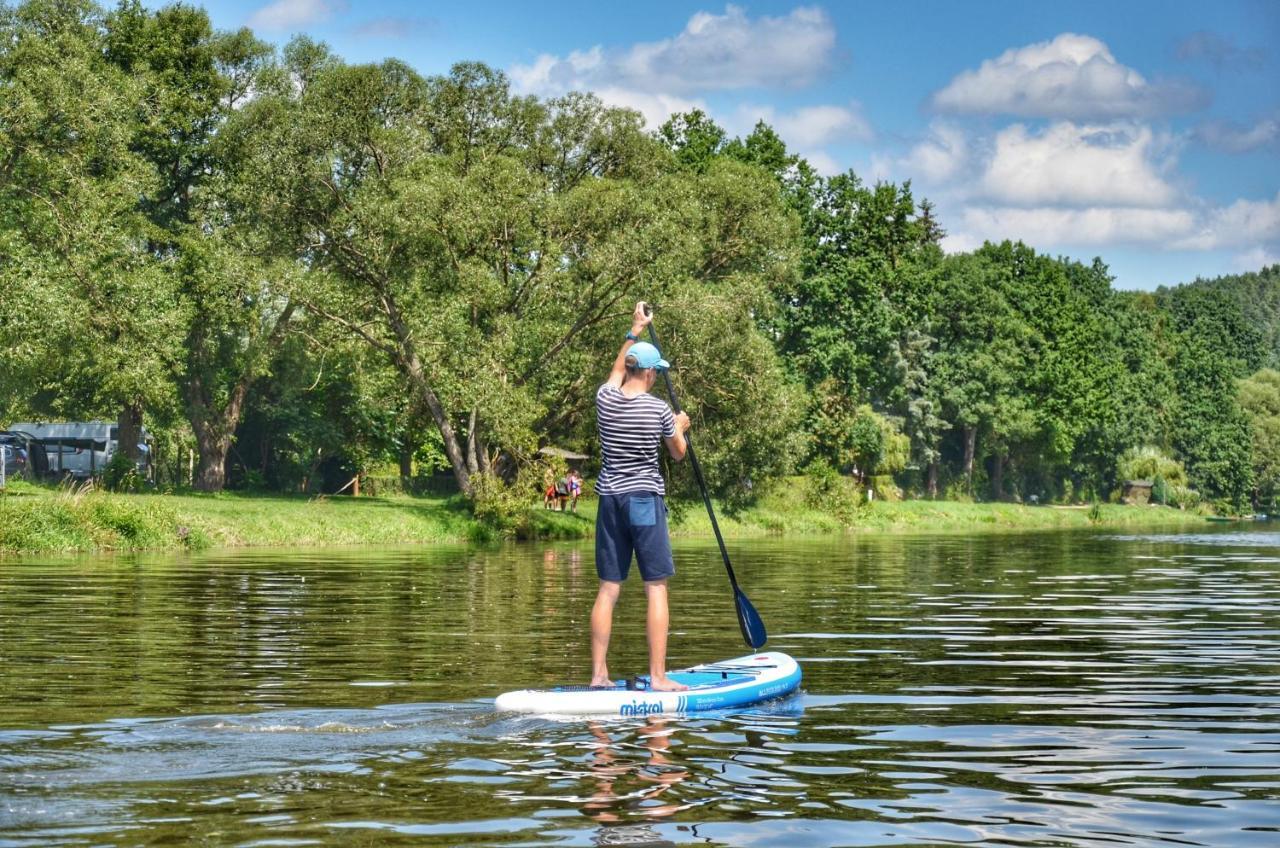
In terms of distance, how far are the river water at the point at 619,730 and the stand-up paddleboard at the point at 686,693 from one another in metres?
0.20

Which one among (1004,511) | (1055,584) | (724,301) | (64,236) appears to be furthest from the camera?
(1004,511)

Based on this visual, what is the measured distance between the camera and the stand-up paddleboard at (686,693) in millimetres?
10828

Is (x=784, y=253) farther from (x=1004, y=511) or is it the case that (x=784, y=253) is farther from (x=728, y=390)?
(x=1004, y=511)

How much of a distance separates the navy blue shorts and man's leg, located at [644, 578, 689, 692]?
107 mm

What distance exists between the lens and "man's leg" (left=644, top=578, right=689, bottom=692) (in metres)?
11.6

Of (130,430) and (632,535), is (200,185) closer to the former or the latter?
(130,430)

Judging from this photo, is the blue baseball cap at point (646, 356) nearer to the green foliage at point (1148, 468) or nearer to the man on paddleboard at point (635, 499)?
the man on paddleboard at point (635, 499)

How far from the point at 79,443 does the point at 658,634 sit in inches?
2754

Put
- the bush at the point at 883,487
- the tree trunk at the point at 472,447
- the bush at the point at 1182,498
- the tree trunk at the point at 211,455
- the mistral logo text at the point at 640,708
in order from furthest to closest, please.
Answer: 1. the bush at the point at 1182,498
2. the bush at the point at 883,487
3. the tree trunk at the point at 211,455
4. the tree trunk at the point at 472,447
5. the mistral logo text at the point at 640,708

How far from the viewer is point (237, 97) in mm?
60844

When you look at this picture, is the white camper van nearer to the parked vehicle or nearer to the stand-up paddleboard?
the parked vehicle

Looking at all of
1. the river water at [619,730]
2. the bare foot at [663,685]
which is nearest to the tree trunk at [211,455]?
the river water at [619,730]

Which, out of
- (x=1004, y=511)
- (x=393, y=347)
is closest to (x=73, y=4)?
(x=393, y=347)

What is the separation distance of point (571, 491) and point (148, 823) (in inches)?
2033
